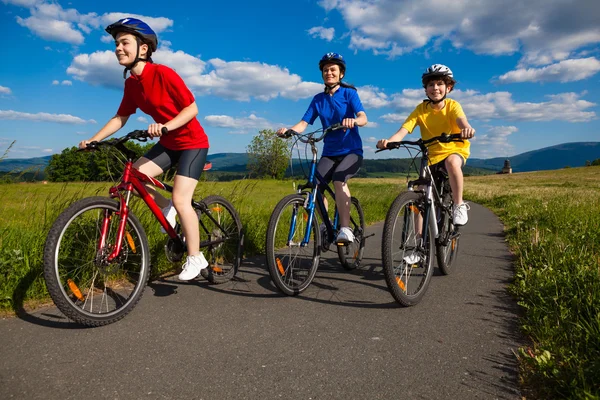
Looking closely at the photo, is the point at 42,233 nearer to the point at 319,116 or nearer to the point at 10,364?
the point at 10,364

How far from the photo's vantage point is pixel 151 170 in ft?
12.9

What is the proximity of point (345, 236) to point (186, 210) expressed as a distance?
166 centimetres

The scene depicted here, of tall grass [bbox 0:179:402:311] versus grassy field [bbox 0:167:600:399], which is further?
tall grass [bbox 0:179:402:311]

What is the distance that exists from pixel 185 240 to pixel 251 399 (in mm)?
2119

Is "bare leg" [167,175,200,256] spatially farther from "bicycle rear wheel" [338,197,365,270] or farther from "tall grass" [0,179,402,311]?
"bicycle rear wheel" [338,197,365,270]

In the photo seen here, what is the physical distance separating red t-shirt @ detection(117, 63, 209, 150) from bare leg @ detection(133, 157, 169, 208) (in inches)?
9.1

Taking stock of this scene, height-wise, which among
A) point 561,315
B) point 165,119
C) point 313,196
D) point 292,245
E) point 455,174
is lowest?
point 561,315

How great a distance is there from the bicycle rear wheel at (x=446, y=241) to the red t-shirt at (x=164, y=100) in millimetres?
2762

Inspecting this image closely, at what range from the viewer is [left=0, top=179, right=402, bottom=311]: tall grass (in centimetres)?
344

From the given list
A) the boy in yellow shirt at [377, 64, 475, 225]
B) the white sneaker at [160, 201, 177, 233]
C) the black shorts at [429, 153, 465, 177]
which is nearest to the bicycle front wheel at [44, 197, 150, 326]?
the white sneaker at [160, 201, 177, 233]

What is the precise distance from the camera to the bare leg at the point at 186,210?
376 cm

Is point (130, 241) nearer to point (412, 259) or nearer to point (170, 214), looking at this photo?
point (170, 214)

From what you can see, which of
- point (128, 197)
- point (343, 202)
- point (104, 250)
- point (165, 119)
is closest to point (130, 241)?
point (104, 250)

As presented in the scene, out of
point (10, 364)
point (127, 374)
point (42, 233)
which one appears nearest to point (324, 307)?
point (127, 374)
